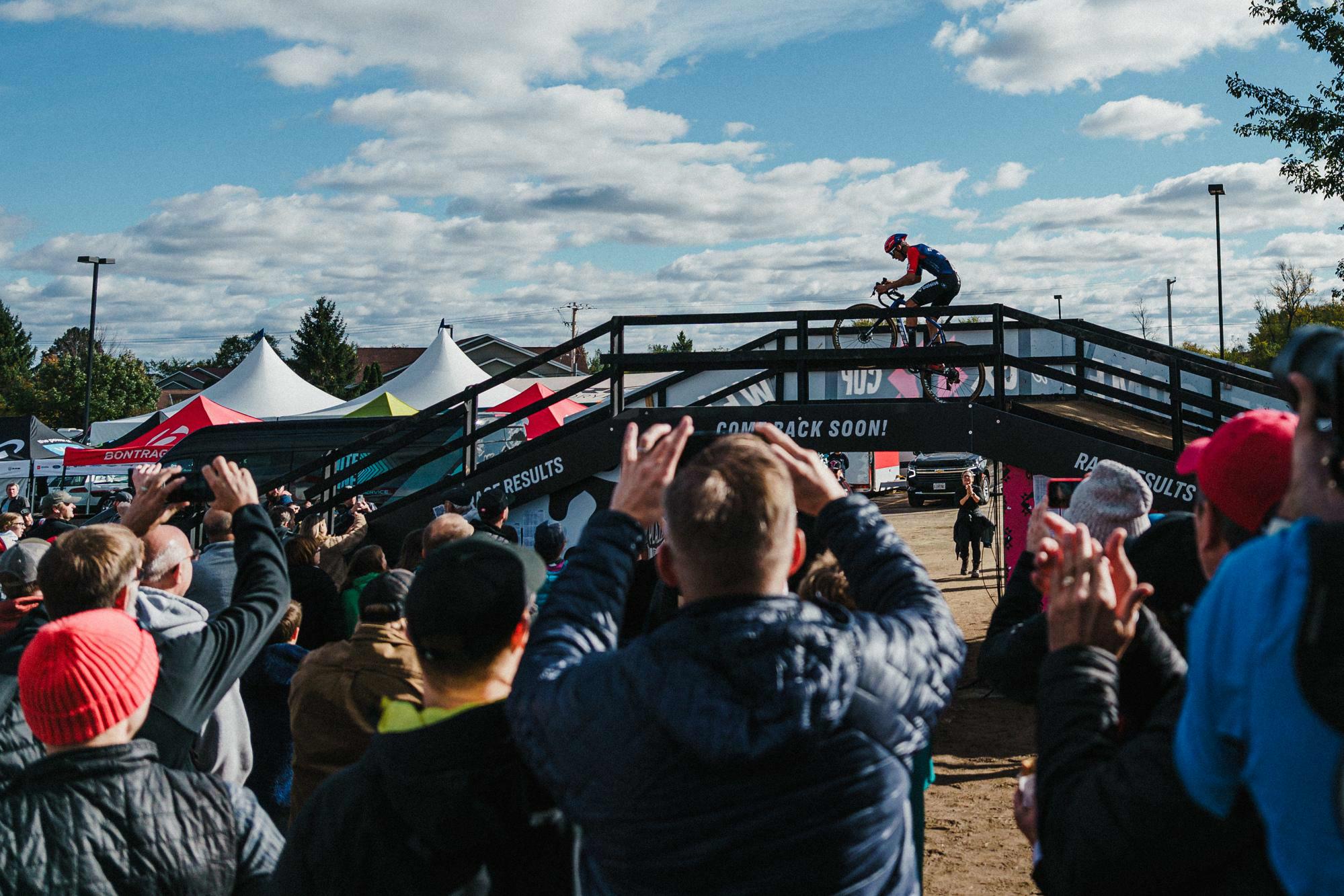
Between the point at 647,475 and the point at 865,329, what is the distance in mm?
9659

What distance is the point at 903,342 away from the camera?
12.3m

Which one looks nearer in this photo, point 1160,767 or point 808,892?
point 1160,767

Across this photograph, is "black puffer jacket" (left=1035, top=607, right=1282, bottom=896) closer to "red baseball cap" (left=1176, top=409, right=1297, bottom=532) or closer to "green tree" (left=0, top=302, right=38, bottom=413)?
"red baseball cap" (left=1176, top=409, right=1297, bottom=532)

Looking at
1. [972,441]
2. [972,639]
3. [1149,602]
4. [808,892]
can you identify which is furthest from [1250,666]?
[972,639]

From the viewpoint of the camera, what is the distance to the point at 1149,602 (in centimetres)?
250

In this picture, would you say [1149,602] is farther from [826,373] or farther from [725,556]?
[826,373]

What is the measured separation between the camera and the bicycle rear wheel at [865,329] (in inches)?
432

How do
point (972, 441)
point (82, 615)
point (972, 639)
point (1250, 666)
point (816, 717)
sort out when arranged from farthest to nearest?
point (972, 639) < point (972, 441) < point (82, 615) < point (816, 717) < point (1250, 666)

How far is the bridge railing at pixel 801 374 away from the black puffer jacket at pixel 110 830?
7985 mm

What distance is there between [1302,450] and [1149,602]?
1.14m

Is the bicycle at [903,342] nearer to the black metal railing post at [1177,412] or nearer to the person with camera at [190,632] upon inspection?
the black metal railing post at [1177,412]

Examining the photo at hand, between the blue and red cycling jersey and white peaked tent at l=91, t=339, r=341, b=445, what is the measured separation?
1736cm

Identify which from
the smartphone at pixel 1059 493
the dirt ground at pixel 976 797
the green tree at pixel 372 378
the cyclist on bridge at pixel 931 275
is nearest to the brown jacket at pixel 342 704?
the dirt ground at pixel 976 797

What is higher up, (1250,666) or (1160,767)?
(1250,666)
